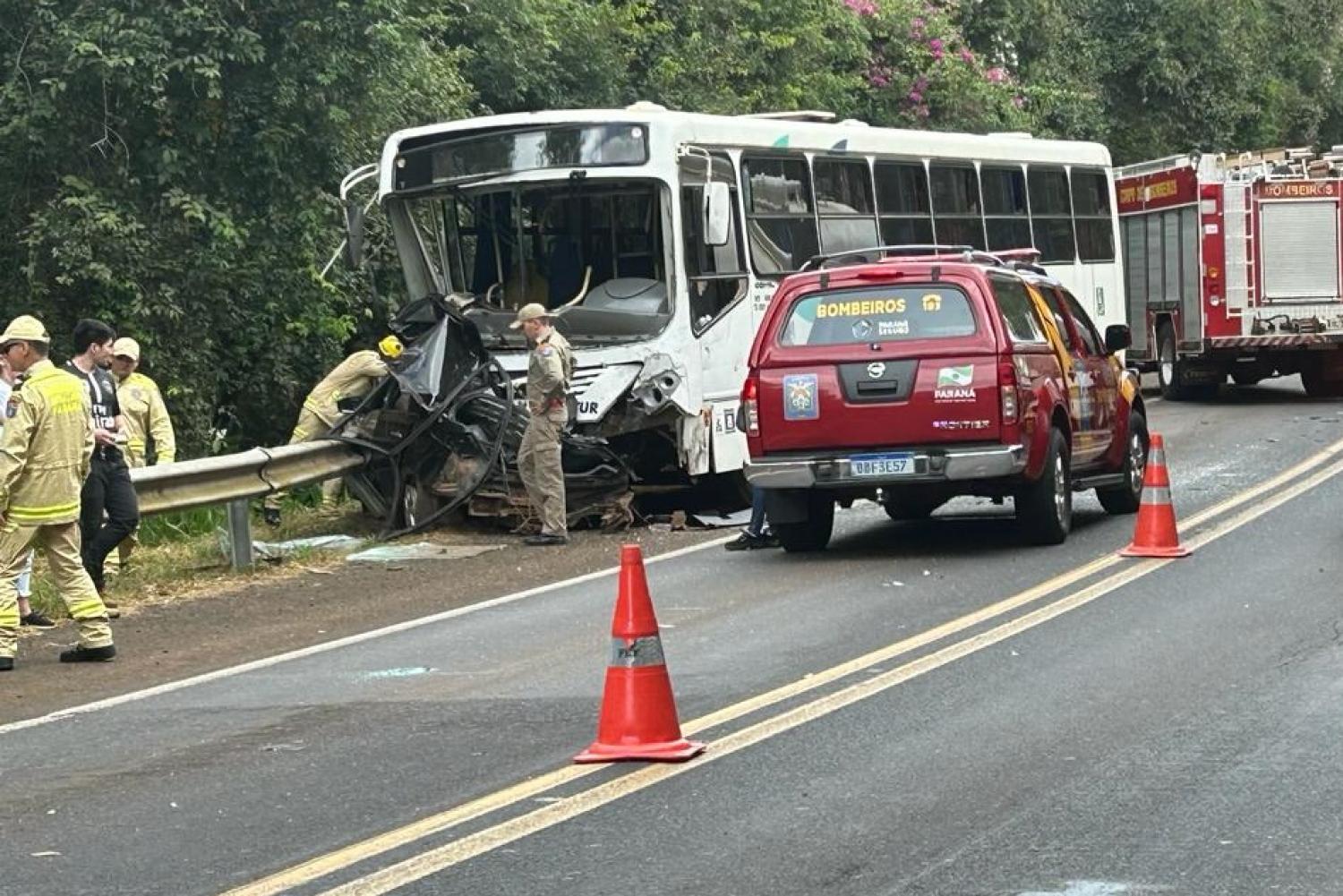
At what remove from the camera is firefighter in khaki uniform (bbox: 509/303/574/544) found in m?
16.5

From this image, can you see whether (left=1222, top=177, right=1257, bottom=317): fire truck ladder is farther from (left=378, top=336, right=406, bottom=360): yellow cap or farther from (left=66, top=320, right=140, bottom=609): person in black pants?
(left=66, top=320, right=140, bottom=609): person in black pants

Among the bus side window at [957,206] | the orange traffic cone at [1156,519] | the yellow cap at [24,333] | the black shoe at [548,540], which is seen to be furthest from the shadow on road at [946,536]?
the yellow cap at [24,333]

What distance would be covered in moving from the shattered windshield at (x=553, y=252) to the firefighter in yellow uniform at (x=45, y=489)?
6.53 meters

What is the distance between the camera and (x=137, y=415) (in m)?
16.1

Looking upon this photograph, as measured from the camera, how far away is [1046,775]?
315 inches

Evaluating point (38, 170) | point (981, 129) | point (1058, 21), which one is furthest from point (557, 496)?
point (1058, 21)

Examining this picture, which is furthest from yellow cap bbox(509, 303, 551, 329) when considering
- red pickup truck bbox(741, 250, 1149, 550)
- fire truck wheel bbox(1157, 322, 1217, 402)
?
fire truck wheel bbox(1157, 322, 1217, 402)

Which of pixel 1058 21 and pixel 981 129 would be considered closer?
pixel 981 129

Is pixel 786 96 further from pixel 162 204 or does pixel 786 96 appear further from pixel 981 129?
pixel 162 204

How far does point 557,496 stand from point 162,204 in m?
5.76

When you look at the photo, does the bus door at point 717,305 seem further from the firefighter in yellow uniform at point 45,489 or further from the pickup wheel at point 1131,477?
the firefighter in yellow uniform at point 45,489

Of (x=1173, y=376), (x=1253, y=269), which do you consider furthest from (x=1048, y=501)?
(x=1173, y=376)

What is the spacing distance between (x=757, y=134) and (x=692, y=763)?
11.7m

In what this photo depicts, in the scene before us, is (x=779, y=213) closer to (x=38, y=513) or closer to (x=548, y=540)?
(x=548, y=540)
